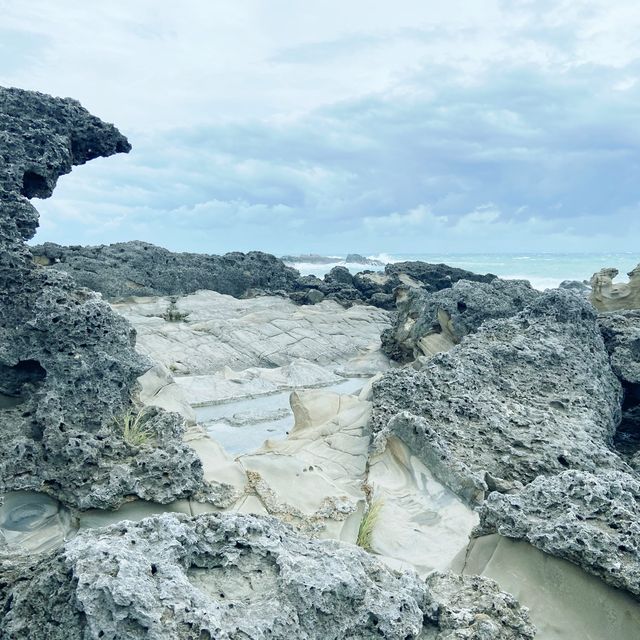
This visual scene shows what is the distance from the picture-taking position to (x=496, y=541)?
13.0ft

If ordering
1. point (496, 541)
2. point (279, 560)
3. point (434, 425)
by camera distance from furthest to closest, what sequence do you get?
point (434, 425) < point (496, 541) < point (279, 560)

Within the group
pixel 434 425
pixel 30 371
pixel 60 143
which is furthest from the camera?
pixel 60 143

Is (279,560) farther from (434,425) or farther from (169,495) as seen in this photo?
(434,425)

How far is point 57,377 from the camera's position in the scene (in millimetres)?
5316

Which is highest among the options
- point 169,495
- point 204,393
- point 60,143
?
point 60,143

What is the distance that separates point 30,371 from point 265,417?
14.8 feet

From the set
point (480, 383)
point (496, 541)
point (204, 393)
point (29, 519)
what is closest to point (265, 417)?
point (204, 393)

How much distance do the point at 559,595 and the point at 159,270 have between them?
65.4 ft

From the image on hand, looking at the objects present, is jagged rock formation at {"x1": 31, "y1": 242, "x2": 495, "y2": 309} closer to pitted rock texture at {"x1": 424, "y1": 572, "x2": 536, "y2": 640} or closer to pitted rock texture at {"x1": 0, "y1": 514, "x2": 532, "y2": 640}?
pitted rock texture at {"x1": 0, "y1": 514, "x2": 532, "y2": 640}

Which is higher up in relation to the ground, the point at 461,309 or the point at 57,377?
the point at 461,309

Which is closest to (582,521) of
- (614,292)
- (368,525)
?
(368,525)

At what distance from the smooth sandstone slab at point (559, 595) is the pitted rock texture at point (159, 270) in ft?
52.5

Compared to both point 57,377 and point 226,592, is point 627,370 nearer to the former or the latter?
point 57,377

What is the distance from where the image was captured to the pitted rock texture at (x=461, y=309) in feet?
37.9
